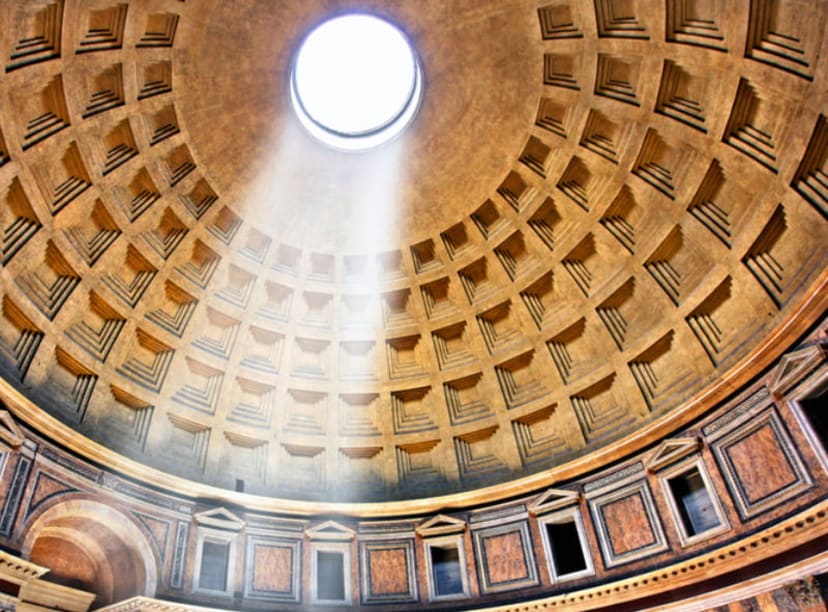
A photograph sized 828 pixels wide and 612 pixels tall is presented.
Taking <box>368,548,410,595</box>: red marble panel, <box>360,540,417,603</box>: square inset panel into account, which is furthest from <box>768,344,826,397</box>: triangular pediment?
<box>368,548,410,595</box>: red marble panel

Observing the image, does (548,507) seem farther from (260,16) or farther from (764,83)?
(260,16)

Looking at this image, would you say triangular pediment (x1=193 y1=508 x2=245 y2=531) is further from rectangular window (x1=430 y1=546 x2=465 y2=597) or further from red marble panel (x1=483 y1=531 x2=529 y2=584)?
red marble panel (x1=483 y1=531 x2=529 y2=584)

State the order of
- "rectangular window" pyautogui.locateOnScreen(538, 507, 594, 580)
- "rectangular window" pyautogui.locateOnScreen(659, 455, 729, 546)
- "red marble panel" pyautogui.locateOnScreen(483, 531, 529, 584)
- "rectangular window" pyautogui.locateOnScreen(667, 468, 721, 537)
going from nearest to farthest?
"rectangular window" pyautogui.locateOnScreen(659, 455, 729, 546)
"rectangular window" pyautogui.locateOnScreen(667, 468, 721, 537)
"rectangular window" pyautogui.locateOnScreen(538, 507, 594, 580)
"red marble panel" pyautogui.locateOnScreen(483, 531, 529, 584)

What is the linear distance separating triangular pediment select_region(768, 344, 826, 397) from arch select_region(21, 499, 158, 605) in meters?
15.0

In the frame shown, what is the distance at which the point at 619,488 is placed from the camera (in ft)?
59.4

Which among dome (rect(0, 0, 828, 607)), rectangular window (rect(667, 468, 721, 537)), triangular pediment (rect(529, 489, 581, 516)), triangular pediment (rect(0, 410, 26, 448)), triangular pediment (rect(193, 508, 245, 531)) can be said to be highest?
dome (rect(0, 0, 828, 607))

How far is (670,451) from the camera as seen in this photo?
1728 cm

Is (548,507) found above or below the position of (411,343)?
below

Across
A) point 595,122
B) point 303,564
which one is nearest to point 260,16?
point 595,122

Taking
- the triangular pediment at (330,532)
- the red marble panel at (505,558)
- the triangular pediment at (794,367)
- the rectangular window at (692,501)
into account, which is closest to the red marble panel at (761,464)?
the rectangular window at (692,501)

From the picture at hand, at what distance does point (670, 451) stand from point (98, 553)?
14451 mm

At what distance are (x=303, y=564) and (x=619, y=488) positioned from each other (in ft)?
28.8

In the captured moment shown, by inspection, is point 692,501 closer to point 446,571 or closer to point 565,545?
point 565,545

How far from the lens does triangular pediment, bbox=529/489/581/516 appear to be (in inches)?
734
